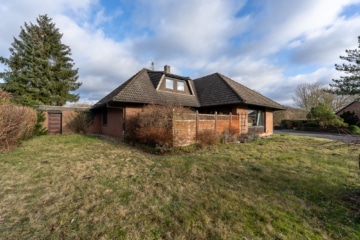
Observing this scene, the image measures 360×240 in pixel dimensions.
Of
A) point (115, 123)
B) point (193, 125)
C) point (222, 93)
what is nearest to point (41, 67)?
point (115, 123)

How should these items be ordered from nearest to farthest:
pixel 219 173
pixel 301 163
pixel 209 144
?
pixel 219 173
pixel 301 163
pixel 209 144

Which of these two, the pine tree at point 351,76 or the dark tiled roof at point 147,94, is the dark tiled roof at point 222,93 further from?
the pine tree at point 351,76

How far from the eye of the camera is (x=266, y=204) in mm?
3639

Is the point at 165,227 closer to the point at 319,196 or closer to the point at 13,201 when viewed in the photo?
the point at 13,201

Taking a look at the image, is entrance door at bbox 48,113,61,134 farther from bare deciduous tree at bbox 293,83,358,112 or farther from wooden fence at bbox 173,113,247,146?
bare deciduous tree at bbox 293,83,358,112

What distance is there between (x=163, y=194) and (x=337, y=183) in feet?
16.2

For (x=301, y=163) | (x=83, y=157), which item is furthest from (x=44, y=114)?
(x=301, y=163)

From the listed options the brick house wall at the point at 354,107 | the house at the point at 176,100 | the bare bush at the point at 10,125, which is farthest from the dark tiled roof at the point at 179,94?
the brick house wall at the point at 354,107

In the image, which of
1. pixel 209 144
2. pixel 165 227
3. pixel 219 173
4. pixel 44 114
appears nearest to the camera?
pixel 165 227

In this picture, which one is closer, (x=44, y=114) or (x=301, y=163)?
(x=301, y=163)

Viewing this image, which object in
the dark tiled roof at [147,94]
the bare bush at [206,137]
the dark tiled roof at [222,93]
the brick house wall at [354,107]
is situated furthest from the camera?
the brick house wall at [354,107]

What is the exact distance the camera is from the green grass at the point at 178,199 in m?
2.81

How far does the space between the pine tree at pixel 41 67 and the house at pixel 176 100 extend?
1081 cm

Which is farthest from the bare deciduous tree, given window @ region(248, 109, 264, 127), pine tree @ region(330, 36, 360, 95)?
window @ region(248, 109, 264, 127)
